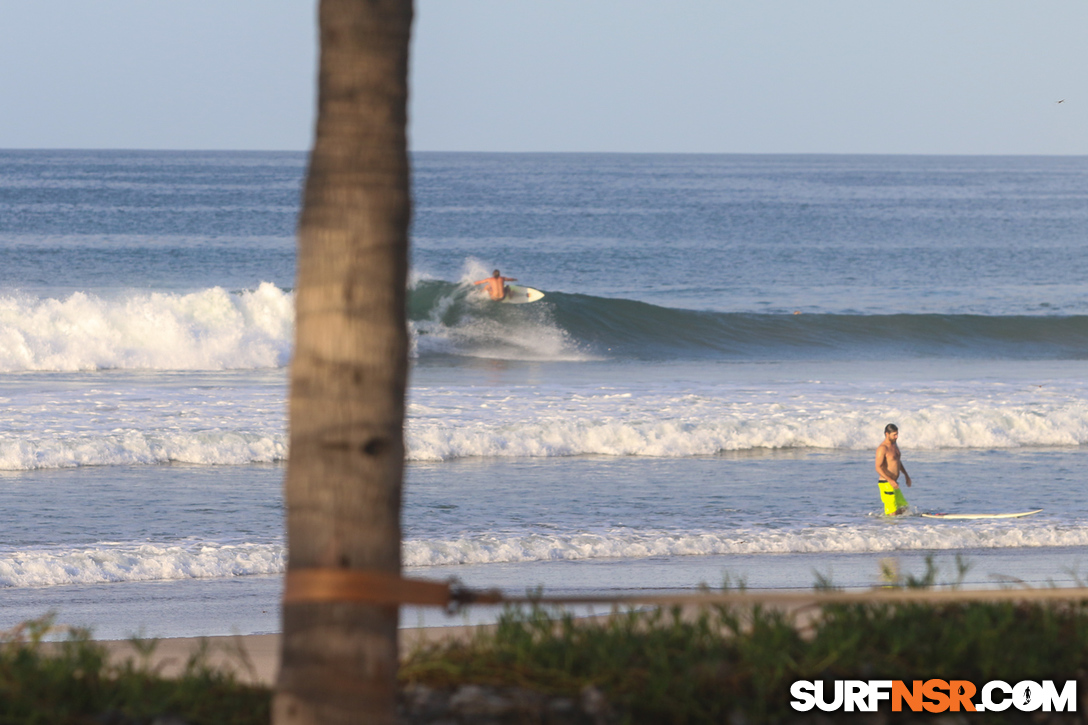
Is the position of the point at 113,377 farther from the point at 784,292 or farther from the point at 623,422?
the point at 784,292

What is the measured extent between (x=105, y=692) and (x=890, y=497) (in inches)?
378

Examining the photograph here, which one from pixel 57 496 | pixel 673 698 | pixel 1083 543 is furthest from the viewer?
pixel 57 496

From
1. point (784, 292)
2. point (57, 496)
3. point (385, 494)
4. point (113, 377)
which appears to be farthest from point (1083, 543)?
point (784, 292)

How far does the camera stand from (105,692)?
370cm

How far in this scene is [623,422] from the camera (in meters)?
16.1

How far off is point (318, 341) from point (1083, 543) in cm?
964

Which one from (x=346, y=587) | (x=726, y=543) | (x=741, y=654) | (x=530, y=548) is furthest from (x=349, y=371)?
(x=726, y=543)

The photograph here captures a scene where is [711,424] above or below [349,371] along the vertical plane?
below

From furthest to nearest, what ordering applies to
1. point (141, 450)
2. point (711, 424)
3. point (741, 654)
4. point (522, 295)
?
point (522, 295) < point (711, 424) < point (141, 450) < point (741, 654)

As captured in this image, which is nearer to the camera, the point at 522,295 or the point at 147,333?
the point at 147,333
